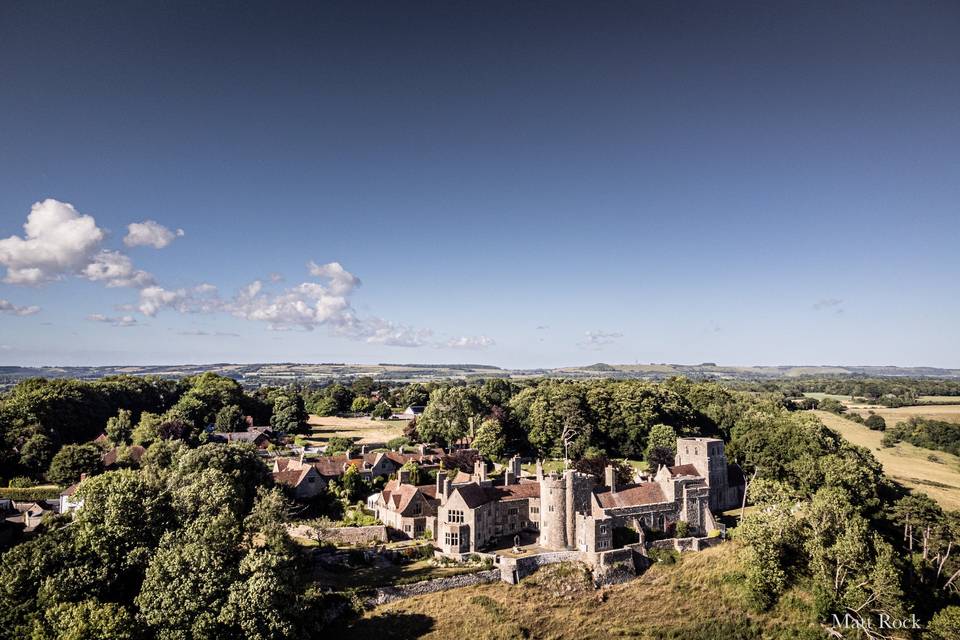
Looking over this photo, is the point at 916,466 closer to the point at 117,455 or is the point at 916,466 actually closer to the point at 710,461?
the point at 710,461

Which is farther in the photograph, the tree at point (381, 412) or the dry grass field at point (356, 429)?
the tree at point (381, 412)

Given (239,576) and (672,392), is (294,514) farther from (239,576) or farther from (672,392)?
(672,392)

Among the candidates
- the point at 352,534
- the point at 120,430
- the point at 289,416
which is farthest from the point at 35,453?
the point at 352,534

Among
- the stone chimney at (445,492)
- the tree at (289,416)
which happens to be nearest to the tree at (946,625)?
the stone chimney at (445,492)

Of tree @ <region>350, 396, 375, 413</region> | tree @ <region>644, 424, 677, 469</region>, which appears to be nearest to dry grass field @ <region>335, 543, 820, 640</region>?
tree @ <region>644, 424, 677, 469</region>

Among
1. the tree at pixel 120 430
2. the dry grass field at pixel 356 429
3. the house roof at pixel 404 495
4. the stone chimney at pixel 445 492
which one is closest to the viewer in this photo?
the stone chimney at pixel 445 492

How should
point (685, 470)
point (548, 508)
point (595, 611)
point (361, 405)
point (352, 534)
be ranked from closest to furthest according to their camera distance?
point (595, 611)
point (548, 508)
point (352, 534)
point (685, 470)
point (361, 405)

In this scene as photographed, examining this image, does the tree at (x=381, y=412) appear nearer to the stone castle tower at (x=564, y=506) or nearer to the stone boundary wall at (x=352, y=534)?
the stone boundary wall at (x=352, y=534)

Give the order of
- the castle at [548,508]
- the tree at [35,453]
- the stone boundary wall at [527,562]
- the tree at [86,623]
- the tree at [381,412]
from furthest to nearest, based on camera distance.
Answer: the tree at [381,412], the tree at [35,453], the castle at [548,508], the stone boundary wall at [527,562], the tree at [86,623]
